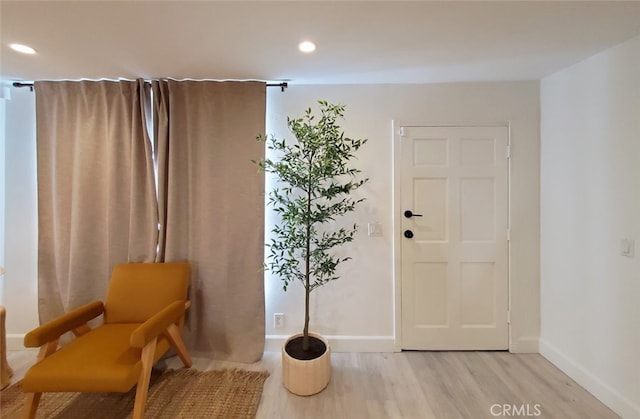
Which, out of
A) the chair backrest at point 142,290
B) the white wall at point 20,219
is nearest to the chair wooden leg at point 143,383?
the chair backrest at point 142,290

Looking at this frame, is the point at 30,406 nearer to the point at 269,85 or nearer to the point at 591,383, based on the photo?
the point at 269,85

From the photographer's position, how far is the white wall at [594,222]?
1.68 metres

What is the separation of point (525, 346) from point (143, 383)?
287 centimetres

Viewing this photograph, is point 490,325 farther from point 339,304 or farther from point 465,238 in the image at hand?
point 339,304

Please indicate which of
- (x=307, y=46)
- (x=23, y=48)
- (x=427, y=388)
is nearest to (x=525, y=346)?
(x=427, y=388)

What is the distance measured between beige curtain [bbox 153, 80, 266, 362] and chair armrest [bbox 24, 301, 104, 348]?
1.82ft

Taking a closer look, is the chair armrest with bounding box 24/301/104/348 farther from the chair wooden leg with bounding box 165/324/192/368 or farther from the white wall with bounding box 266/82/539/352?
the white wall with bounding box 266/82/539/352

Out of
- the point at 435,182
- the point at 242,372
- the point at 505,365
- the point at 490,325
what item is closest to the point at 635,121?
the point at 435,182

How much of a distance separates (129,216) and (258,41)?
1727 millimetres

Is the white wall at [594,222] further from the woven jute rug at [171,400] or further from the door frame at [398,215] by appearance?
the woven jute rug at [171,400]

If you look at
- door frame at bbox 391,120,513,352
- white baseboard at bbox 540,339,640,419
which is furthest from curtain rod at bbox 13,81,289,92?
white baseboard at bbox 540,339,640,419

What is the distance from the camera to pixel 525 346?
2340 millimetres

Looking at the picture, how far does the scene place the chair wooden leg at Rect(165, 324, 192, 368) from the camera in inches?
76.6

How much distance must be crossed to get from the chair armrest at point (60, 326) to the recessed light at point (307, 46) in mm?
2297
